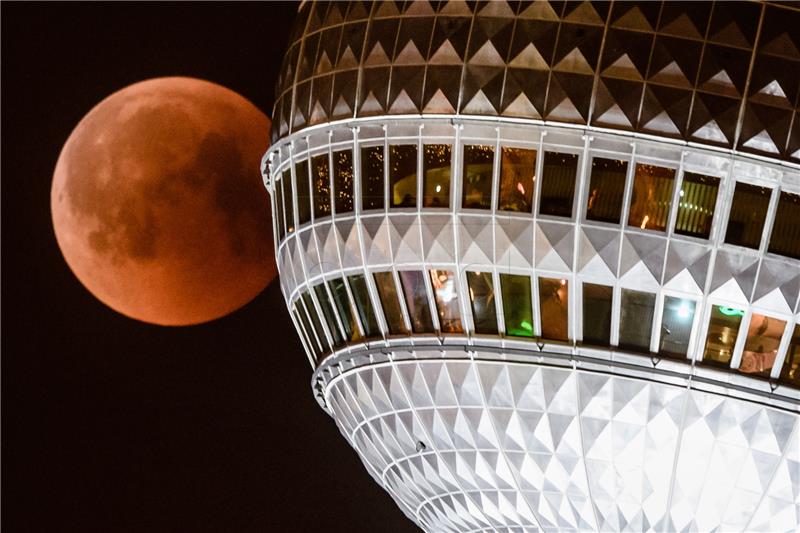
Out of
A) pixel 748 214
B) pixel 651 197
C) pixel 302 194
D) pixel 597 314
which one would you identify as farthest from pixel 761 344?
pixel 302 194

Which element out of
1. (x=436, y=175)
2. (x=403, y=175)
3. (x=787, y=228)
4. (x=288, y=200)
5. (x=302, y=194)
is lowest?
(x=787, y=228)

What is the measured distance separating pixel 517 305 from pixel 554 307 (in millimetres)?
823

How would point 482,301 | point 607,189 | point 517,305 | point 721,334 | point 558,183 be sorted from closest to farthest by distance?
point 607,189 < point 721,334 < point 558,183 < point 517,305 < point 482,301

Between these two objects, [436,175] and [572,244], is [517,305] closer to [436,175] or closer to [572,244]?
[572,244]

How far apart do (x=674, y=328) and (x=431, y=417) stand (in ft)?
20.1

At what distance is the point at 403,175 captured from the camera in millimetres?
29844

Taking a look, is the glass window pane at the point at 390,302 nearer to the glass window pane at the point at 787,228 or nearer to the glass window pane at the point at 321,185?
the glass window pane at the point at 321,185

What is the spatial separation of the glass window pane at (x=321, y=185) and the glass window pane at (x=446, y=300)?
10.8 ft

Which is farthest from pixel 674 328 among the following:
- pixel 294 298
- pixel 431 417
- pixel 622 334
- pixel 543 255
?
pixel 294 298

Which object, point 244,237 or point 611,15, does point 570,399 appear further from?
point 244,237

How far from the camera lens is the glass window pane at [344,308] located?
3173cm

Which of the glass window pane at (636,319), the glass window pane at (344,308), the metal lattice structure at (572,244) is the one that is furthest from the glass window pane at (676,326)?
the glass window pane at (344,308)

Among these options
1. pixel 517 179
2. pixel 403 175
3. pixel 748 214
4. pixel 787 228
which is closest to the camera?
pixel 787 228

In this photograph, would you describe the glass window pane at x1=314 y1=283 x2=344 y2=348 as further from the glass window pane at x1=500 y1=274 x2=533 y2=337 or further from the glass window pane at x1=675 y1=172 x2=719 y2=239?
the glass window pane at x1=675 y1=172 x2=719 y2=239
